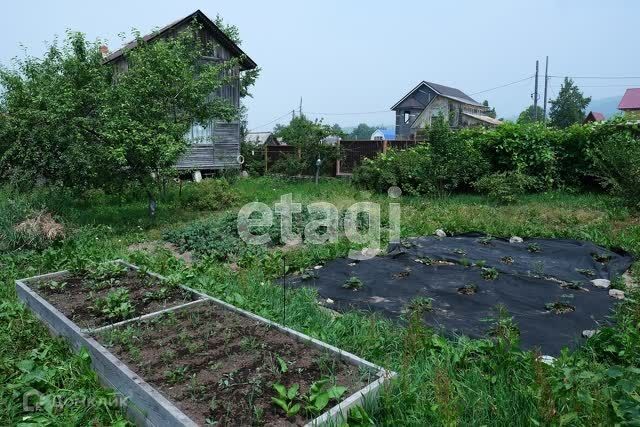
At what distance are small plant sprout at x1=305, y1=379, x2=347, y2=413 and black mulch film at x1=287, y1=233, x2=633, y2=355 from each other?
1.44m

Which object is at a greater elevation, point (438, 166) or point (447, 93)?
point (447, 93)

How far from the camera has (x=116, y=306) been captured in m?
3.51

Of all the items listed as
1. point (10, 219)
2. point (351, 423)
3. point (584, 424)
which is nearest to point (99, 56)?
point (10, 219)

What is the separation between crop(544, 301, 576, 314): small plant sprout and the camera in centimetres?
379

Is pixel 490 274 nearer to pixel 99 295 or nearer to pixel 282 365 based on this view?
pixel 282 365

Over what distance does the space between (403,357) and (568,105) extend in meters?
46.8

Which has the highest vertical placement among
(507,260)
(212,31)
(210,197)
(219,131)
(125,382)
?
(212,31)

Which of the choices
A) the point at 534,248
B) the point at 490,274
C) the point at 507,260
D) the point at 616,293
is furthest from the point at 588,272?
the point at 490,274

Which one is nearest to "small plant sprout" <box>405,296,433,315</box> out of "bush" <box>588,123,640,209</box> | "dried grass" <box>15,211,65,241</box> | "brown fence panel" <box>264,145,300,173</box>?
"dried grass" <box>15,211,65,241</box>

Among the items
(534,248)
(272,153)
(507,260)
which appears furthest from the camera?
(272,153)

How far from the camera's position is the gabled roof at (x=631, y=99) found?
36403 mm

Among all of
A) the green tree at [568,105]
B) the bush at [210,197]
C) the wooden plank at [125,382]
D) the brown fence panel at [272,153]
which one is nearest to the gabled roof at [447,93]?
the green tree at [568,105]

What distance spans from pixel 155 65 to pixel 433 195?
6690mm

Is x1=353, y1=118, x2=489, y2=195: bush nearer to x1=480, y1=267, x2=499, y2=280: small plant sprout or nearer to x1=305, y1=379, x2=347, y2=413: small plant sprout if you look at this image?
x1=480, y1=267, x2=499, y2=280: small plant sprout
